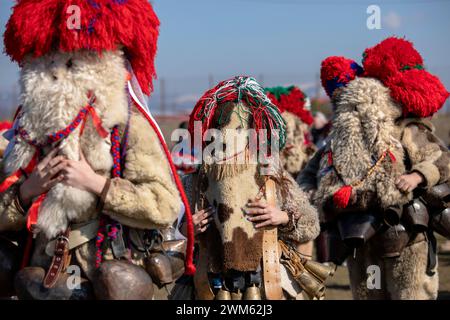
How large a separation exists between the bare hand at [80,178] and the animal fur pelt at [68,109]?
3cm

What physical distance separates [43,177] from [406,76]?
2726mm

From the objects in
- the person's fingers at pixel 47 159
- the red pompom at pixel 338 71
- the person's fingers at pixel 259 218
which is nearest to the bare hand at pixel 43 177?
the person's fingers at pixel 47 159

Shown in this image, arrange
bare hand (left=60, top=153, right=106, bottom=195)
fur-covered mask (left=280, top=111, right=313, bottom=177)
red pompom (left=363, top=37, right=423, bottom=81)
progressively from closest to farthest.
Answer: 1. bare hand (left=60, top=153, right=106, bottom=195)
2. red pompom (left=363, top=37, right=423, bottom=81)
3. fur-covered mask (left=280, top=111, right=313, bottom=177)

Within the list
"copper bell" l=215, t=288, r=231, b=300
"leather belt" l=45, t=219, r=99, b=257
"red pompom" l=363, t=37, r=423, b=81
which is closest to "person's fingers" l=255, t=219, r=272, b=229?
"copper bell" l=215, t=288, r=231, b=300

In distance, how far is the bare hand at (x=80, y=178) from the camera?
298cm

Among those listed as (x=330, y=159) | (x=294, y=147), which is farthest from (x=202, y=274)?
(x=294, y=147)

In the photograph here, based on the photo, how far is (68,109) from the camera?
3.04 meters

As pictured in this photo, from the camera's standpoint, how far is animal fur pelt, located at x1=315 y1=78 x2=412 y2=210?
472 centimetres

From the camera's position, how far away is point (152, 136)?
3152 millimetres

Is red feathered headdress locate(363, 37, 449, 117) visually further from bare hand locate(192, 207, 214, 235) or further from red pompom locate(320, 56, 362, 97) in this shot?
bare hand locate(192, 207, 214, 235)

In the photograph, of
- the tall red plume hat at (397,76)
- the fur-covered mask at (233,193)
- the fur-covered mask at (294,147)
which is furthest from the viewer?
the fur-covered mask at (294,147)

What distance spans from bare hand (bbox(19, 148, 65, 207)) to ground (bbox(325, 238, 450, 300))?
5134mm

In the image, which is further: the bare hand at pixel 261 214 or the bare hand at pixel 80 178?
the bare hand at pixel 261 214

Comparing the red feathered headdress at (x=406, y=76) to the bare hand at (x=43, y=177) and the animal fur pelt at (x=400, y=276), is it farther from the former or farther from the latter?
the bare hand at (x=43, y=177)
